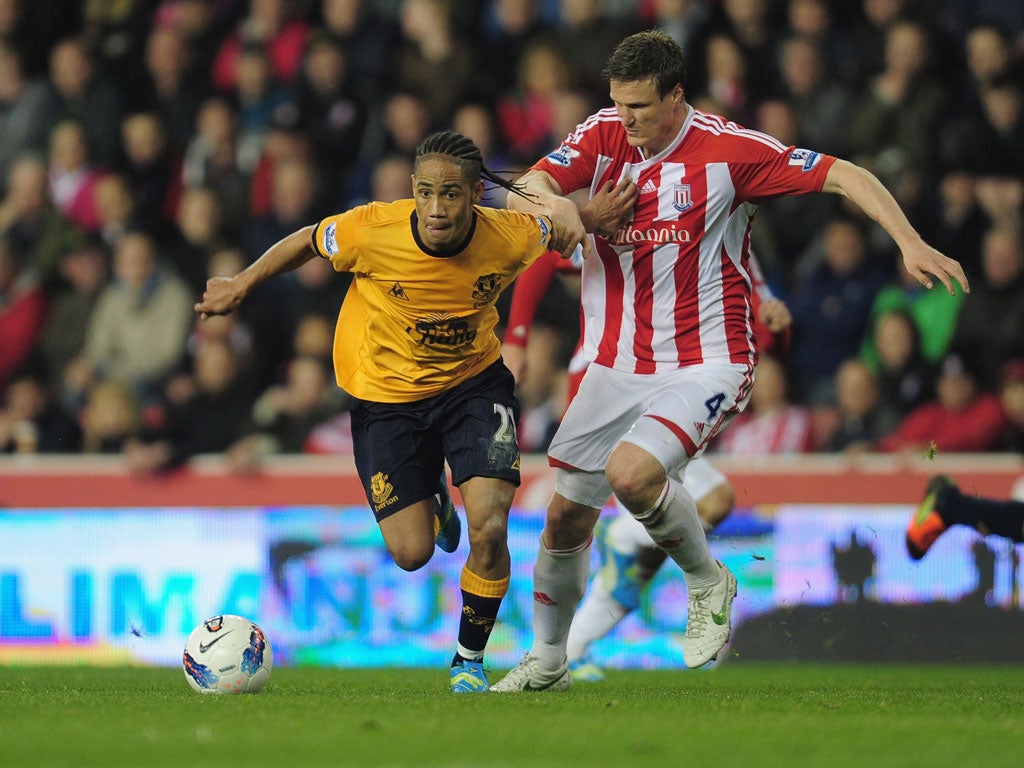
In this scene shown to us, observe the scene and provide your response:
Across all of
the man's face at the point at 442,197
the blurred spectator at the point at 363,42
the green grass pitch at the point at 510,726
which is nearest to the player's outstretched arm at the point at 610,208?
the man's face at the point at 442,197

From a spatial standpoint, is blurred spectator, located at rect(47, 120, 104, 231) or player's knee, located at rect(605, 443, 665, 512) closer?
player's knee, located at rect(605, 443, 665, 512)

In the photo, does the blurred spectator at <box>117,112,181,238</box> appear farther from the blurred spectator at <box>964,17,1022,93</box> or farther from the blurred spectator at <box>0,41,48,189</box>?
the blurred spectator at <box>964,17,1022,93</box>

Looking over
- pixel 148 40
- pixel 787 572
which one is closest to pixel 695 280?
pixel 787 572

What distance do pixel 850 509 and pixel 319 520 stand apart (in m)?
2.85

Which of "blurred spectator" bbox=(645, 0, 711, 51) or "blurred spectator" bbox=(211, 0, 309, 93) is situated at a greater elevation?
"blurred spectator" bbox=(645, 0, 711, 51)

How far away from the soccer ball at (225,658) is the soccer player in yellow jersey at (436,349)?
0.64 metres

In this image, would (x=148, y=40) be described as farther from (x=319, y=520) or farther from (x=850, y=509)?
(x=850, y=509)

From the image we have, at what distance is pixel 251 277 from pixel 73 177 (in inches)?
248

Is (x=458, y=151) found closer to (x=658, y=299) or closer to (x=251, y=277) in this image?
(x=251, y=277)

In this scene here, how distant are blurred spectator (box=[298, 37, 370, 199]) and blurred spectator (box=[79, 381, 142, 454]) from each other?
210cm

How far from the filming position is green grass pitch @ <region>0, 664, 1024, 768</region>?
167 inches

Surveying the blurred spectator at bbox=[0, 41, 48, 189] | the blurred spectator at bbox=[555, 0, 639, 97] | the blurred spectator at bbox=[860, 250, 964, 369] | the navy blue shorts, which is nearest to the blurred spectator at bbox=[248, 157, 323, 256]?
the blurred spectator at bbox=[555, 0, 639, 97]

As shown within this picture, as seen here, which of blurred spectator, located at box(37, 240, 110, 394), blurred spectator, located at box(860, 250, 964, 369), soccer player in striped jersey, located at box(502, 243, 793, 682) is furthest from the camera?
blurred spectator, located at box(37, 240, 110, 394)

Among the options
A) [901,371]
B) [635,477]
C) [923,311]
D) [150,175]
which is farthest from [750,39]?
[635,477]
